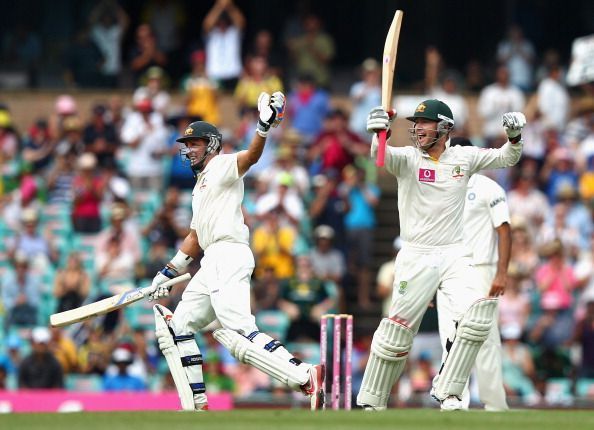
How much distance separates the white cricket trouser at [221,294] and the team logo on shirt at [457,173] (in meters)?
1.68

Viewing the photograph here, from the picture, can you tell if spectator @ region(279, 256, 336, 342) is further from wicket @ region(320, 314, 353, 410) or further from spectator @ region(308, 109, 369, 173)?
wicket @ region(320, 314, 353, 410)

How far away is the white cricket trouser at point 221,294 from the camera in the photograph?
40.6 ft

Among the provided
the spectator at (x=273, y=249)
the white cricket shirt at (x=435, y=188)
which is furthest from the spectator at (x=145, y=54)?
the white cricket shirt at (x=435, y=188)

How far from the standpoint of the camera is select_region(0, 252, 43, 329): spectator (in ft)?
62.5

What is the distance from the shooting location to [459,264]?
12398 mm

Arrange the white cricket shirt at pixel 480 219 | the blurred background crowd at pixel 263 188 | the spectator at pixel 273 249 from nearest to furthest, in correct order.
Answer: the white cricket shirt at pixel 480 219
the blurred background crowd at pixel 263 188
the spectator at pixel 273 249

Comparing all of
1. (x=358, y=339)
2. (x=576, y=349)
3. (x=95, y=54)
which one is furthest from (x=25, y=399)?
(x=95, y=54)

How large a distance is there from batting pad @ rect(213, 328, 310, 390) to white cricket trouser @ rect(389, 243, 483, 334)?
0.86m

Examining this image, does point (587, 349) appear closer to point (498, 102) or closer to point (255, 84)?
point (498, 102)

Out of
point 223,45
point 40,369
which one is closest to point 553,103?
point 223,45

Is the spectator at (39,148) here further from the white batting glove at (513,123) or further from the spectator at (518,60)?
the white batting glove at (513,123)

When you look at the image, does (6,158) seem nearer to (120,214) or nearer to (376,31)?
(120,214)

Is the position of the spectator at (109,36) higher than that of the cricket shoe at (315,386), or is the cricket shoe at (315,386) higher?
the spectator at (109,36)

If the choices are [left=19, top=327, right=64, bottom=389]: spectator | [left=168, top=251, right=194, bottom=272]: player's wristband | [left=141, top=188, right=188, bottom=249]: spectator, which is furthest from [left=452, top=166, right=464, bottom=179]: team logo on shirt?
[left=141, top=188, right=188, bottom=249]: spectator
